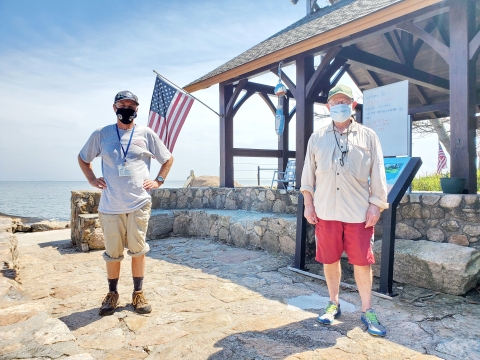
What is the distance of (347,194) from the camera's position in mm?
2291

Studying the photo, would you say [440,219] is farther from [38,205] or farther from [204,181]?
[38,205]

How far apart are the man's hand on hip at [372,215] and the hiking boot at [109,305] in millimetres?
1962

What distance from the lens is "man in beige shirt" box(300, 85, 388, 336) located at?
2.28m

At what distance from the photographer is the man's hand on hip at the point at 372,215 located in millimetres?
2248

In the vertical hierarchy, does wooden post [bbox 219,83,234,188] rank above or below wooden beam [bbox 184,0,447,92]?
below

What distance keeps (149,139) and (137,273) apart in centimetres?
108

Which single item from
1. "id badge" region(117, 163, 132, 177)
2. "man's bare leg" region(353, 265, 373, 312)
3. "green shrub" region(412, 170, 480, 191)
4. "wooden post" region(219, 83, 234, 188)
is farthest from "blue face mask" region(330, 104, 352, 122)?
"green shrub" region(412, 170, 480, 191)

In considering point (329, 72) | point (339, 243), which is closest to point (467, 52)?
point (329, 72)

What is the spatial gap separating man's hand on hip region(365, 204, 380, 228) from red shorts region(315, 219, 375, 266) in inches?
1.8

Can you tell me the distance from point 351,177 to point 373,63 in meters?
4.35

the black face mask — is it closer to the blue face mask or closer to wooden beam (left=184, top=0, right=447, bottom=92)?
the blue face mask

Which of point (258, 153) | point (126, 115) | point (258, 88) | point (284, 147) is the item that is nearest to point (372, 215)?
point (126, 115)

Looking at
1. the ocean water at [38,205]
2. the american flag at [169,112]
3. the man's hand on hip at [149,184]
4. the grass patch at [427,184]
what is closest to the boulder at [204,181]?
the ocean water at [38,205]

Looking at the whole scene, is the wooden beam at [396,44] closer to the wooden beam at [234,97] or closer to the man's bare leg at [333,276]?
the wooden beam at [234,97]
